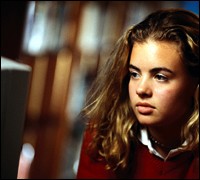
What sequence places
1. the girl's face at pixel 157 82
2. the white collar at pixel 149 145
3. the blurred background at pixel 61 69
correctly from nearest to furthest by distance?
the girl's face at pixel 157 82 → the white collar at pixel 149 145 → the blurred background at pixel 61 69

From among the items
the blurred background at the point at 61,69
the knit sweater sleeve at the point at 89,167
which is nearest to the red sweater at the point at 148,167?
the knit sweater sleeve at the point at 89,167

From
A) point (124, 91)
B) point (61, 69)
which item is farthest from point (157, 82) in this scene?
point (61, 69)

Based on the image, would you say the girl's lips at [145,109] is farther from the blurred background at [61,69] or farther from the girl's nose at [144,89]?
the blurred background at [61,69]

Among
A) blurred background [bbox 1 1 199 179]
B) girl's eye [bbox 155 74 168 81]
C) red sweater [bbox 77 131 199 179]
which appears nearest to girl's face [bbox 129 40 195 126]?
girl's eye [bbox 155 74 168 81]

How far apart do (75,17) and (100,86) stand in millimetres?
1329

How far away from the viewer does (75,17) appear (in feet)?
6.74

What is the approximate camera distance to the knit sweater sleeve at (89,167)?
828 millimetres

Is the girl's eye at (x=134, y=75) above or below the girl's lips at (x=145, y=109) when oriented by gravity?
above

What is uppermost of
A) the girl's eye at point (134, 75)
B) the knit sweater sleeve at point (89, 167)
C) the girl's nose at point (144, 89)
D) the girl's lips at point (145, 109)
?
the girl's eye at point (134, 75)

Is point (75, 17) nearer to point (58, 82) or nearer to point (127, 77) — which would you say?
point (58, 82)

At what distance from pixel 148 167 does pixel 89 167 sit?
0.45ft

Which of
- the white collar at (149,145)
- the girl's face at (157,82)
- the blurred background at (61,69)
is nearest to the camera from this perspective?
the girl's face at (157,82)

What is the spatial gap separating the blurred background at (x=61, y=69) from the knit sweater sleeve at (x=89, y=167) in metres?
1.01

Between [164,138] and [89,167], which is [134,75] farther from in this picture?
[89,167]
